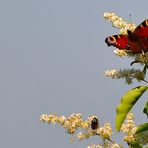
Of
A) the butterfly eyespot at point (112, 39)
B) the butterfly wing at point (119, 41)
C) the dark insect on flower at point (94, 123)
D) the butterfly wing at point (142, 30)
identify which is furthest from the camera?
the butterfly eyespot at point (112, 39)

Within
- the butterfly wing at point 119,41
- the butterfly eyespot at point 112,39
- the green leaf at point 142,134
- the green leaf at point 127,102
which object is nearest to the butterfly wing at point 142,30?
the butterfly wing at point 119,41

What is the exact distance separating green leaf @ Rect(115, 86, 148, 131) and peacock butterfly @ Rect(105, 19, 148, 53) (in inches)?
21.7

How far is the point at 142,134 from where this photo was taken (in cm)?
515

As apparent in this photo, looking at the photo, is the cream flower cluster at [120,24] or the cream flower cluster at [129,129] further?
the cream flower cluster at [120,24]

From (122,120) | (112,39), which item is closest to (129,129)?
(122,120)

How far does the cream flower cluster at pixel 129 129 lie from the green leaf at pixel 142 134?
0.06m

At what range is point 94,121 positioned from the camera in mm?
5523

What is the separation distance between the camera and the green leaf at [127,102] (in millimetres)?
5672

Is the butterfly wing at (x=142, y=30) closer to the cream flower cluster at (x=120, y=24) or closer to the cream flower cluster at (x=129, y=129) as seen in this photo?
the cream flower cluster at (x=120, y=24)

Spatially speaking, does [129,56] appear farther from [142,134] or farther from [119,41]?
[142,134]

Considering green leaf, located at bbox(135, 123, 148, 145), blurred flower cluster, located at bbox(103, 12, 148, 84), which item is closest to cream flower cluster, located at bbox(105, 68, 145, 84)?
blurred flower cluster, located at bbox(103, 12, 148, 84)

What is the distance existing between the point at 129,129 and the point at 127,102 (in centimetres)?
49

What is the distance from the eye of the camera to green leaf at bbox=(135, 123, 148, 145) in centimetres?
501

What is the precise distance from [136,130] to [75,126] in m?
0.80
